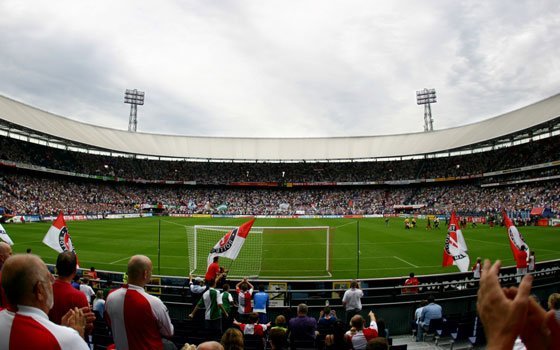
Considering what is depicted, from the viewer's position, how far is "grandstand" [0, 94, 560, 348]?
49.4m

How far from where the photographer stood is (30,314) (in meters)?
2.32

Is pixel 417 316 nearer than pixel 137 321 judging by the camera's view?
No

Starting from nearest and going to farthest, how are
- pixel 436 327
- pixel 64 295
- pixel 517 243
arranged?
pixel 64 295
pixel 436 327
pixel 517 243

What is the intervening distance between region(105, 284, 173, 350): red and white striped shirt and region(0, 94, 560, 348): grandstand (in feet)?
158

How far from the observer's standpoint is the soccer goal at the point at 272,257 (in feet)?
55.8

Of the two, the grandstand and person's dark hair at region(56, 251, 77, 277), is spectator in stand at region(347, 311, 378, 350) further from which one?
the grandstand

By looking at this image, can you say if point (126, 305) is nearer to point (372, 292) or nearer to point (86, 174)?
point (372, 292)

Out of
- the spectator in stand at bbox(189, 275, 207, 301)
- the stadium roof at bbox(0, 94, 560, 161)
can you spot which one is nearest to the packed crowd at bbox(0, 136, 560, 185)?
the stadium roof at bbox(0, 94, 560, 161)

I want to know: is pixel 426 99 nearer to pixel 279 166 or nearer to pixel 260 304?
pixel 279 166

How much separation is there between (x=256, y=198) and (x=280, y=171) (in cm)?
1021

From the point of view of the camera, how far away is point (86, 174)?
64.1 m

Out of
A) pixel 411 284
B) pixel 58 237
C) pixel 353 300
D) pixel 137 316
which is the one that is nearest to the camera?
pixel 137 316

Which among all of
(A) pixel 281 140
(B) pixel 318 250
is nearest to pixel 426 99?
(A) pixel 281 140

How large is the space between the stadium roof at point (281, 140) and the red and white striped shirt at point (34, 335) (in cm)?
5251
